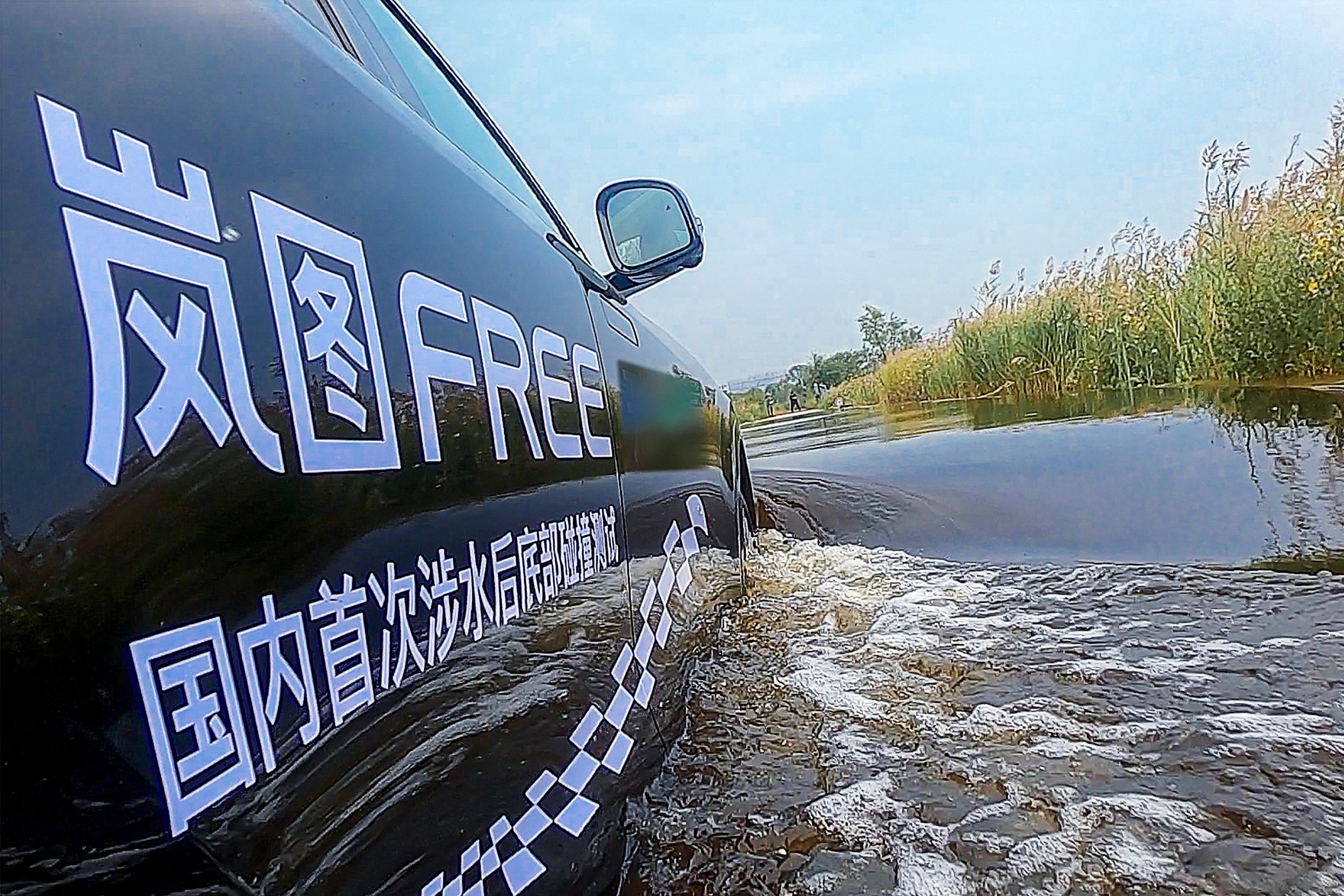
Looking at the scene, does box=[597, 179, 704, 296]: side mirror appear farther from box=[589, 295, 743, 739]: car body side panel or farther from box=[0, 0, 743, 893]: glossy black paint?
box=[0, 0, 743, 893]: glossy black paint

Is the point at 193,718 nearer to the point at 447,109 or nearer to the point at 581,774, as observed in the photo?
the point at 581,774

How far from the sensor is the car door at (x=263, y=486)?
475 mm

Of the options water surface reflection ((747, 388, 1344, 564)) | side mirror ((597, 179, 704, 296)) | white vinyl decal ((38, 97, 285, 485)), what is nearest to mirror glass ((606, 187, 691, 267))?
side mirror ((597, 179, 704, 296))

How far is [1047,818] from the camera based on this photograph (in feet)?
5.16

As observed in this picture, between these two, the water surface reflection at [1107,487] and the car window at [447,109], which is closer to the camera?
the car window at [447,109]

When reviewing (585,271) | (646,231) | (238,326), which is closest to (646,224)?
(646,231)

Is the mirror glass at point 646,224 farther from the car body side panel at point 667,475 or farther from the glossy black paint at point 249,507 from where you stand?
the glossy black paint at point 249,507

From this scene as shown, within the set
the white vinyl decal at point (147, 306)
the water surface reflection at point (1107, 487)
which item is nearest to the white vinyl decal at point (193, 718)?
the white vinyl decal at point (147, 306)

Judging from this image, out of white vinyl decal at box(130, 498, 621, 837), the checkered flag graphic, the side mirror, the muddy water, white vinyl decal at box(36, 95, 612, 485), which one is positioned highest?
the side mirror

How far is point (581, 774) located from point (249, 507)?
2.25 feet

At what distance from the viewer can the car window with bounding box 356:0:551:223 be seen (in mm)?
1420

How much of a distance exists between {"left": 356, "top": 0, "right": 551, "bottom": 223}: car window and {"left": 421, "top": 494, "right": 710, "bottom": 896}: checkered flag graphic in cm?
72

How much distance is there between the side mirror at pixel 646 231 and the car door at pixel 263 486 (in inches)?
42.5

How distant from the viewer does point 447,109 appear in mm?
1568
